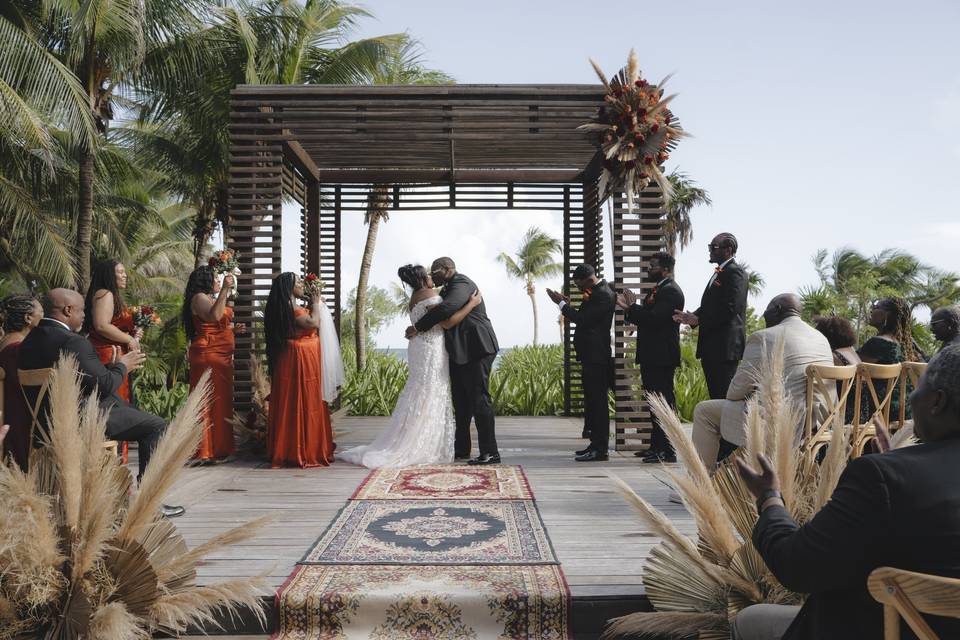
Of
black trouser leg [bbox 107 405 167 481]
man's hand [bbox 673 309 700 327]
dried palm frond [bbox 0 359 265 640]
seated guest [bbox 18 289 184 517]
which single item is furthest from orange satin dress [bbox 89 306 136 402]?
man's hand [bbox 673 309 700 327]

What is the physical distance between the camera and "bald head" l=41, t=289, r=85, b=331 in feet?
14.5

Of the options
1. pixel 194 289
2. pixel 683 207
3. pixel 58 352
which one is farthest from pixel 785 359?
pixel 683 207

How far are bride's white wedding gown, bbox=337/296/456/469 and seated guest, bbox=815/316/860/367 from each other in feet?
11.7

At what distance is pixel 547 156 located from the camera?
10062 millimetres

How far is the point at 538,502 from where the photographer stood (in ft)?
18.5

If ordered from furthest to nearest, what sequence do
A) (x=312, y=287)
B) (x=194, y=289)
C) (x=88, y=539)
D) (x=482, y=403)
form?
(x=312, y=287), (x=482, y=403), (x=194, y=289), (x=88, y=539)

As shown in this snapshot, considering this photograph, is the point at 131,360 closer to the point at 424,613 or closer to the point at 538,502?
the point at 424,613

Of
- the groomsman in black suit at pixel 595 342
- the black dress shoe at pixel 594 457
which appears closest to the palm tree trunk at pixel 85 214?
the groomsman in black suit at pixel 595 342

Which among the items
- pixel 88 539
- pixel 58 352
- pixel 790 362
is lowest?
pixel 88 539

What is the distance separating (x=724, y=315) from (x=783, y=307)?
1.42m

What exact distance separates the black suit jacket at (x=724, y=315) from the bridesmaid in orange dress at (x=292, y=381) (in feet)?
12.0

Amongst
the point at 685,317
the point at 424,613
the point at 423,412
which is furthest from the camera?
the point at 423,412

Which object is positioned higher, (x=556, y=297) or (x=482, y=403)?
(x=556, y=297)

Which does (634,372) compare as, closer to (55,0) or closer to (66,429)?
(66,429)
